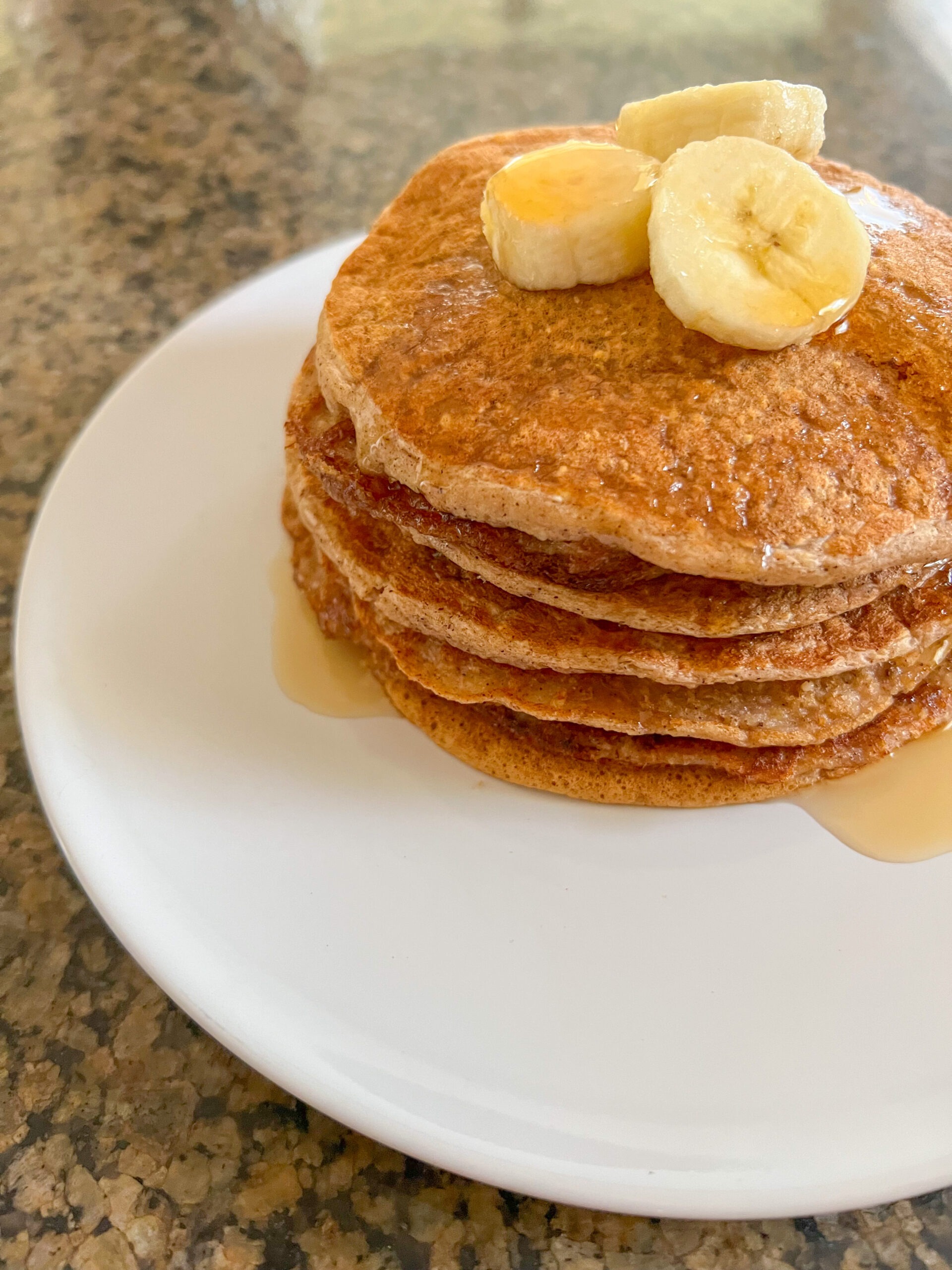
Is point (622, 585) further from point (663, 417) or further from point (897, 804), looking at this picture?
point (897, 804)

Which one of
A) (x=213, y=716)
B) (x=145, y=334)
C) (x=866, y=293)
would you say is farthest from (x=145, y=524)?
(x=866, y=293)

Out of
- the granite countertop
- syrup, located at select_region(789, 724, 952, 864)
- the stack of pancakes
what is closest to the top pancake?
the stack of pancakes

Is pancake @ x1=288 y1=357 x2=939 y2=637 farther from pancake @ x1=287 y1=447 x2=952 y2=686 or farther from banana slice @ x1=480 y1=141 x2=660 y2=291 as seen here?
banana slice @ x1=480 y1=141 x2=660 y2=291

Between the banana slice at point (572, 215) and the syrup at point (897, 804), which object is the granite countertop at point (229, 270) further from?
the banana slice at point (572, 215)

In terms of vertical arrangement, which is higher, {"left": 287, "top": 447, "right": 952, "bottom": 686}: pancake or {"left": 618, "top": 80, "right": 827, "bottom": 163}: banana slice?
{"left": 618, "top": 80, "right": 827, "bottom": 163}: banana slice

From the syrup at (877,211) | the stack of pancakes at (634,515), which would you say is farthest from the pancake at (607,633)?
the syrup at (877,211)

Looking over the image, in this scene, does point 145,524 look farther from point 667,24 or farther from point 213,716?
point 667,24

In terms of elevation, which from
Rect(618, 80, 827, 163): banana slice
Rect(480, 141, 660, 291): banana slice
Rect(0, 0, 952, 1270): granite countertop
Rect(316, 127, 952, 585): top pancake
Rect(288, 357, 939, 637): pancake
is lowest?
Rect(0, 0, 952, 1270): granite countertop
